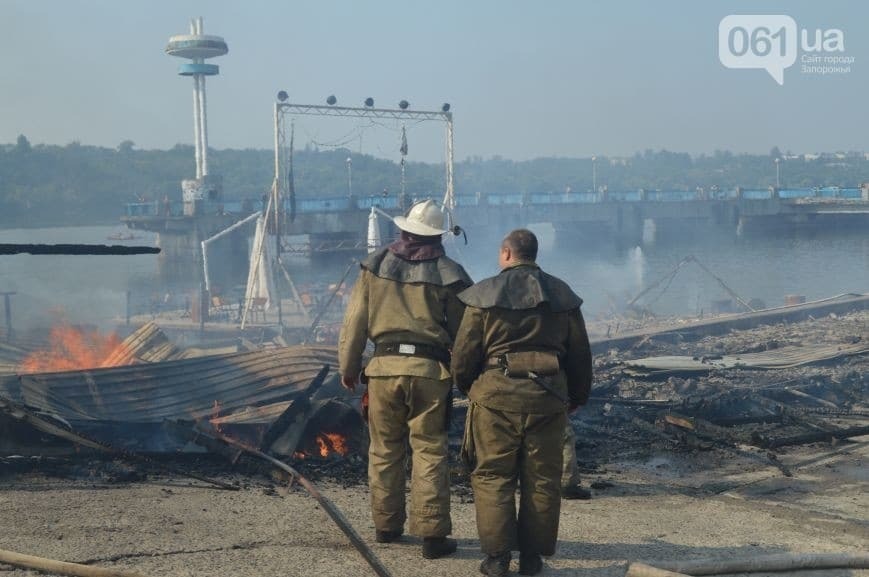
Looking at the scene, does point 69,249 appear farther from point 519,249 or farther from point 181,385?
point 181,385

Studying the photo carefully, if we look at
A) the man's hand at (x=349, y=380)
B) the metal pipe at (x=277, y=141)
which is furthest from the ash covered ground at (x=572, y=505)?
the metal pipe at (x=277, y=141)

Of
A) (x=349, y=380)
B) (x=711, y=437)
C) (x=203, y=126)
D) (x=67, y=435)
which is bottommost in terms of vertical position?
(x=711, y=437)

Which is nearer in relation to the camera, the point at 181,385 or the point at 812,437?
the point at 812,437

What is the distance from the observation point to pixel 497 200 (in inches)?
2638

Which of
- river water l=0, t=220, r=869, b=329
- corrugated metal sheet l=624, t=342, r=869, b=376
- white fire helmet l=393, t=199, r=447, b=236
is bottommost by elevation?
river water l=0, t=220, r=869, b=329

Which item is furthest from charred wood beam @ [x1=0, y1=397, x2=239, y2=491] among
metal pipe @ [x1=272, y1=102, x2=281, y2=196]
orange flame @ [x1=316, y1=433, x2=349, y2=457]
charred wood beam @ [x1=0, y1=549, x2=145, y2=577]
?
metal pipe @ [x1=272, y1=102, x2=281, y2=196]

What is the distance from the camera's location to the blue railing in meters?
54.2

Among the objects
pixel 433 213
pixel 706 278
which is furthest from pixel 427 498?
pixel 706 278

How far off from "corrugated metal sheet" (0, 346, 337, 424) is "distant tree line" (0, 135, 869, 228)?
5843cm

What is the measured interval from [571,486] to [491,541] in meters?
1.93

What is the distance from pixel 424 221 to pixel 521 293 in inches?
37.3

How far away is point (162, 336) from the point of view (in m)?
18.0

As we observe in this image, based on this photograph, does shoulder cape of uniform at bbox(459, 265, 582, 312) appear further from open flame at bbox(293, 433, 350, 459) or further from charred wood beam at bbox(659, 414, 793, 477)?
charred wood beam at bbox(659, 414, 793, 477)

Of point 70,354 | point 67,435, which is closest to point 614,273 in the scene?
point 70,354
